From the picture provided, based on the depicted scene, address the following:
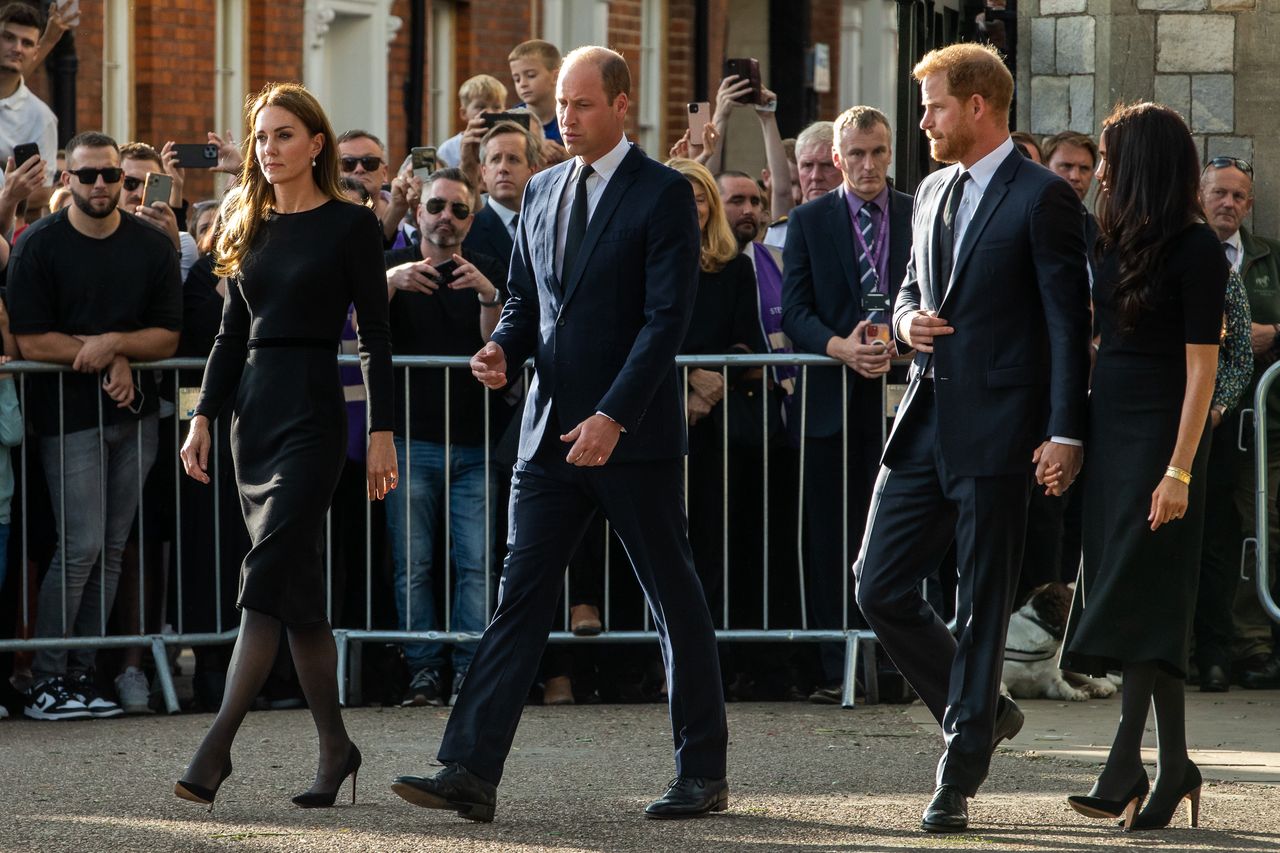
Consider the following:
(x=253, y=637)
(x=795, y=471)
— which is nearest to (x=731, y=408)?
(x=795, y=471)

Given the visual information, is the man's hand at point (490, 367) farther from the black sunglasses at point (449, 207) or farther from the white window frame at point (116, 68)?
the white window frame at point (116, 68)

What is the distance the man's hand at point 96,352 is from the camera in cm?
908

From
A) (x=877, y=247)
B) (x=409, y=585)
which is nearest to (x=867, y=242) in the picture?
(x=877, y=247)

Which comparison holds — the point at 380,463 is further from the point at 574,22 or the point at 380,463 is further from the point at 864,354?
the point at 574,22

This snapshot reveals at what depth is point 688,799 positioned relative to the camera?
6645 millimetres

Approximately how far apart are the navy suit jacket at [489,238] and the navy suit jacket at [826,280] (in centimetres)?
125

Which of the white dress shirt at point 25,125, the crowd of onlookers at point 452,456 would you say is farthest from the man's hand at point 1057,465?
the white dress shirt at point 25,125

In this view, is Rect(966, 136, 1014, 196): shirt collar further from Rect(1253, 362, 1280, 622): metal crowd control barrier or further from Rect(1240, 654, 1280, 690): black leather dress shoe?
Rect(1240, 654, 1280, 690): black leather dress shoe

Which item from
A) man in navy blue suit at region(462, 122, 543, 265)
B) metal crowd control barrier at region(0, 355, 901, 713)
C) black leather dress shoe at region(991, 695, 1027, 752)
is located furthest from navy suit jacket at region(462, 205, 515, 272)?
black leather dress shoe at region(991, 695, 1027, 752)

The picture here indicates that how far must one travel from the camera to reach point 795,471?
32.0 feet

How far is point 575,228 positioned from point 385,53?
12654mm

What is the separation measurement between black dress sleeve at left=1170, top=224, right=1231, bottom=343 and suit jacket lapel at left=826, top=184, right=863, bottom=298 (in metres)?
2.93

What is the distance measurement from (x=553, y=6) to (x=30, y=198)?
451 inches

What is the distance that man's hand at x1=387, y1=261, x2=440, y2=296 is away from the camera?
924cm
